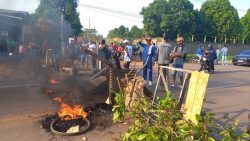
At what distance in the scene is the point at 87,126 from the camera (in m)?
6.18

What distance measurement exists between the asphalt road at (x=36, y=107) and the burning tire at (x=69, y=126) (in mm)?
122

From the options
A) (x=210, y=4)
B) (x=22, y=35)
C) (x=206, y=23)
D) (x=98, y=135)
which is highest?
(x=210, y=4)

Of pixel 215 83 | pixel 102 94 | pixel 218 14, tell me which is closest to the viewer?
pixel 102 94

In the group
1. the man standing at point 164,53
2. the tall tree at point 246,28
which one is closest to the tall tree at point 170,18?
the tall tree at point 246,28

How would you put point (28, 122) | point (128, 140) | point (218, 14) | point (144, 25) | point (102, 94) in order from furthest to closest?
point (218, 14) < point (144, 25) < point (102, 94) < point (28, 122) < point (128, 140)

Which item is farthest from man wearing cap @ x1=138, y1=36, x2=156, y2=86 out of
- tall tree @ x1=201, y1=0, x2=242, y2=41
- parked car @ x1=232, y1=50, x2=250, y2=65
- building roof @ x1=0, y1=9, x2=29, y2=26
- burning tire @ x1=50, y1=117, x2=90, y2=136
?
tall tree @ x1=201, y1=0, x2=242, y2=41

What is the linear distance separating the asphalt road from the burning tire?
0.40 ft

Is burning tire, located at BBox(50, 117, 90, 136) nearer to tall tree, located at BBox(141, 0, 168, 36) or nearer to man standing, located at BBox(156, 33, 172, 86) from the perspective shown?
man standing, located at BBox(156, 33, 172, 86)

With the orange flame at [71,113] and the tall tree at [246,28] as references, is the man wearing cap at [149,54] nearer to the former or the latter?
the orange flame at [71,113]

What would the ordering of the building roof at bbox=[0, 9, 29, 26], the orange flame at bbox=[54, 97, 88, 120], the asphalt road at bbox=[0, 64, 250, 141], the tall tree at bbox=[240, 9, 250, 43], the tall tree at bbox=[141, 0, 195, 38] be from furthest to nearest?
the tall tree at bbox=[240, 9, 250, 43]
the tall tree at bbox=[141, 0, 195, 38]
the building roof at bbox=[0, 9, 29, 26]
the orange flame at bbox=[54, 97, 88, 120]
the asphalt road at bbox=[0, 64, 250, 141]

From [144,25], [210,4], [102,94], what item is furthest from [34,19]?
[210,4]

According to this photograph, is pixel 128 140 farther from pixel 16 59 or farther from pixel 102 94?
pixel 16 59

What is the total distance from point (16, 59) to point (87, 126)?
12510 millimetres

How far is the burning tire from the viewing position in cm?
585
